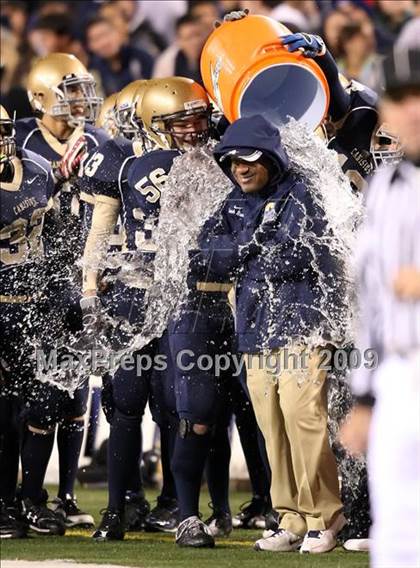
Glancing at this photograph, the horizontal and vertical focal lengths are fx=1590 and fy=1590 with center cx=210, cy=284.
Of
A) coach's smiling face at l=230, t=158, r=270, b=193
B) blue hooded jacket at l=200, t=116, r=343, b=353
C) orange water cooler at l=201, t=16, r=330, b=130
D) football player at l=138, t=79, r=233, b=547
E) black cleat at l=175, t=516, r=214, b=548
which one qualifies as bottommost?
black cleat at l=175, t=516, r=214, b=548

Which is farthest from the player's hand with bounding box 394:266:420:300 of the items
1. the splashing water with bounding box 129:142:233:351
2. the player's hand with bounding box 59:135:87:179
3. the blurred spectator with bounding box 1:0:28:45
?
the blurred spectator with bounding box 1:0:28:45

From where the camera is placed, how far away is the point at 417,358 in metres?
3.96

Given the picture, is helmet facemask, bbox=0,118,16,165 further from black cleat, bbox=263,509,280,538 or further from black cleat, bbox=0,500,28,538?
black cleat, bbox=263,509,280,538

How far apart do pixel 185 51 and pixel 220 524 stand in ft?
18.9

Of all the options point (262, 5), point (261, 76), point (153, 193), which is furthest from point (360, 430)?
point (262, 5)

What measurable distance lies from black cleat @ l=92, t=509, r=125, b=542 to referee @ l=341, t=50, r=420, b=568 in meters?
2.96

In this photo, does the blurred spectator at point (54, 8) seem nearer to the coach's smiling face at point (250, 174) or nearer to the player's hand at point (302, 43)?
the player's hand at point (302, 43)

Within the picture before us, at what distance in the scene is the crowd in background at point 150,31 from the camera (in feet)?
37.3

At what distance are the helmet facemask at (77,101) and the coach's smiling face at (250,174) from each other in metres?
2.52

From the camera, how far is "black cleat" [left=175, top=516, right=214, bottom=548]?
21.6 ft

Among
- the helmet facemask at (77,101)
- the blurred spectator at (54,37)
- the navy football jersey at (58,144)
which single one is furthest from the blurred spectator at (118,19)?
the helmet facemask at (77,101)

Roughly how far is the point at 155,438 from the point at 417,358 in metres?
5.31

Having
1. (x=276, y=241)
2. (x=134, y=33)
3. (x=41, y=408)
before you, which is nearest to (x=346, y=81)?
(x=276, y=241)

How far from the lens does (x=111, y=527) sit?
6.92m
